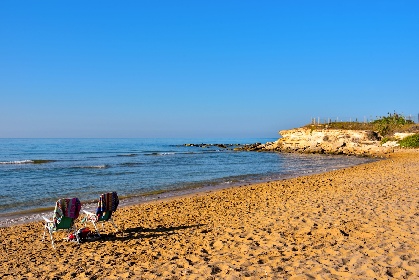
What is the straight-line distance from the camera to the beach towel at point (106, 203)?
8.86m

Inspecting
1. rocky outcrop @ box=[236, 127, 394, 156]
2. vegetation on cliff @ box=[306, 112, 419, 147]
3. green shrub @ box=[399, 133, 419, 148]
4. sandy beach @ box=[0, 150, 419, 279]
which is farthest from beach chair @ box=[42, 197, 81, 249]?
vegetation on cliff @ box=[306, 112, 419, 147]

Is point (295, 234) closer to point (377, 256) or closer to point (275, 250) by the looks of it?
point (275, 250)

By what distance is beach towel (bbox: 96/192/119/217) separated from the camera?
886 cm

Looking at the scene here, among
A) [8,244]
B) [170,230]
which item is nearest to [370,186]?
[170,230]

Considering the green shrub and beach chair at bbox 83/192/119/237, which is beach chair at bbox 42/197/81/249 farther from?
the green shrub

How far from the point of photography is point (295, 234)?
7703 mm

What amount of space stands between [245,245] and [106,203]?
378 centimetres

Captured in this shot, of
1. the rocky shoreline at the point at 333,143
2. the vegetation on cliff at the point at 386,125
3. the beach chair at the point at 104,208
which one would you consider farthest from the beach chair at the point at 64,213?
the vegetation on cliff at the point at 386,125

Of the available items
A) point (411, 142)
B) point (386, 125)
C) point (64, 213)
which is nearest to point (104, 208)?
point (64, 213)

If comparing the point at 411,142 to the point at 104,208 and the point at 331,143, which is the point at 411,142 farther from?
the point at 104,208

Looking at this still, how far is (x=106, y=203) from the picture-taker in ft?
29.4

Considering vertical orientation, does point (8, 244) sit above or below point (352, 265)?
below

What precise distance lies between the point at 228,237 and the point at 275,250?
1.43 m

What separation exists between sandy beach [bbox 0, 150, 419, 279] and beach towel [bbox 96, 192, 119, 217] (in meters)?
0.65
